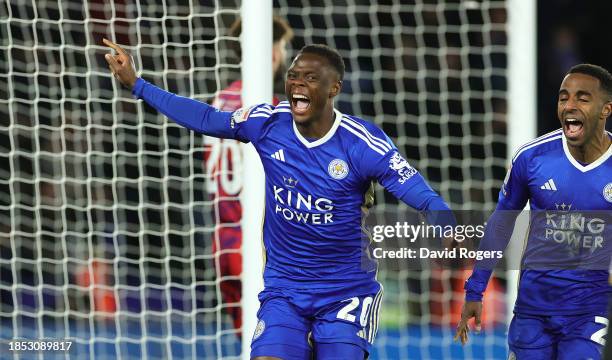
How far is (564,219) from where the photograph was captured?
481 cm

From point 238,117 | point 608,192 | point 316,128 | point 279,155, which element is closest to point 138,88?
point 238,117

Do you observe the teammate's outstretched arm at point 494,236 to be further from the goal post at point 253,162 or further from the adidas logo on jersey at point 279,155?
the goal post at point 253,162

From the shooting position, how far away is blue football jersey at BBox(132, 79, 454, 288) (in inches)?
189

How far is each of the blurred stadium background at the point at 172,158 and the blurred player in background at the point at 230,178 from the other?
30cm

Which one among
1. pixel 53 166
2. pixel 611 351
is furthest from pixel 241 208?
pixel 611 351

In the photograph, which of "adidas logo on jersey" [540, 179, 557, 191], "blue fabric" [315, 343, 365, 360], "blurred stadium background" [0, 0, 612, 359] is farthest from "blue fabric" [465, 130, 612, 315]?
"blurred stadium background" [0, 0, 612, 359]

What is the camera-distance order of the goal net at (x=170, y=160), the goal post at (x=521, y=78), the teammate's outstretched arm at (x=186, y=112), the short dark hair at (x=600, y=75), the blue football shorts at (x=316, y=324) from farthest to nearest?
1. the goal net at (x=170, y=160)
2. the goal post at (x=521, y=78)
3. the teammate's outstretched arm at (x=186, y=112)
4. the short dark hair at (x=600, y=75)
5. the blue football shorts at (x=316, y=324)

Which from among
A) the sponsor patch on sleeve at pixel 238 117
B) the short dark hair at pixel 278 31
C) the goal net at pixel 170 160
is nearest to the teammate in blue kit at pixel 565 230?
the sponsor patch on sleeve at pixel 238 117

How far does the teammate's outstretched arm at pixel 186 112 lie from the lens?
4996mm

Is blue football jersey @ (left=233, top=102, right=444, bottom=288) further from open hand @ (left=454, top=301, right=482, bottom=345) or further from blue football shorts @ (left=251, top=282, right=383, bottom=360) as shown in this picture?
open hand @ (left=454, top=301, right=482, bottom=345)

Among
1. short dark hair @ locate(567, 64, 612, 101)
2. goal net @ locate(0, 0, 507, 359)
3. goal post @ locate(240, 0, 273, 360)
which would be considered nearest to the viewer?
short dark hair @ locate(567, 64, 612, 101)

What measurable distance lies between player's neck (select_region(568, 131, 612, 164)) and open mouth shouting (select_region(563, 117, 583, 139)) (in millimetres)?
109

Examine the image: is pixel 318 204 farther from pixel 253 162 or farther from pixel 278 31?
pixel 278 31

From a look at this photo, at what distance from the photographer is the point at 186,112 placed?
16.4 ft
